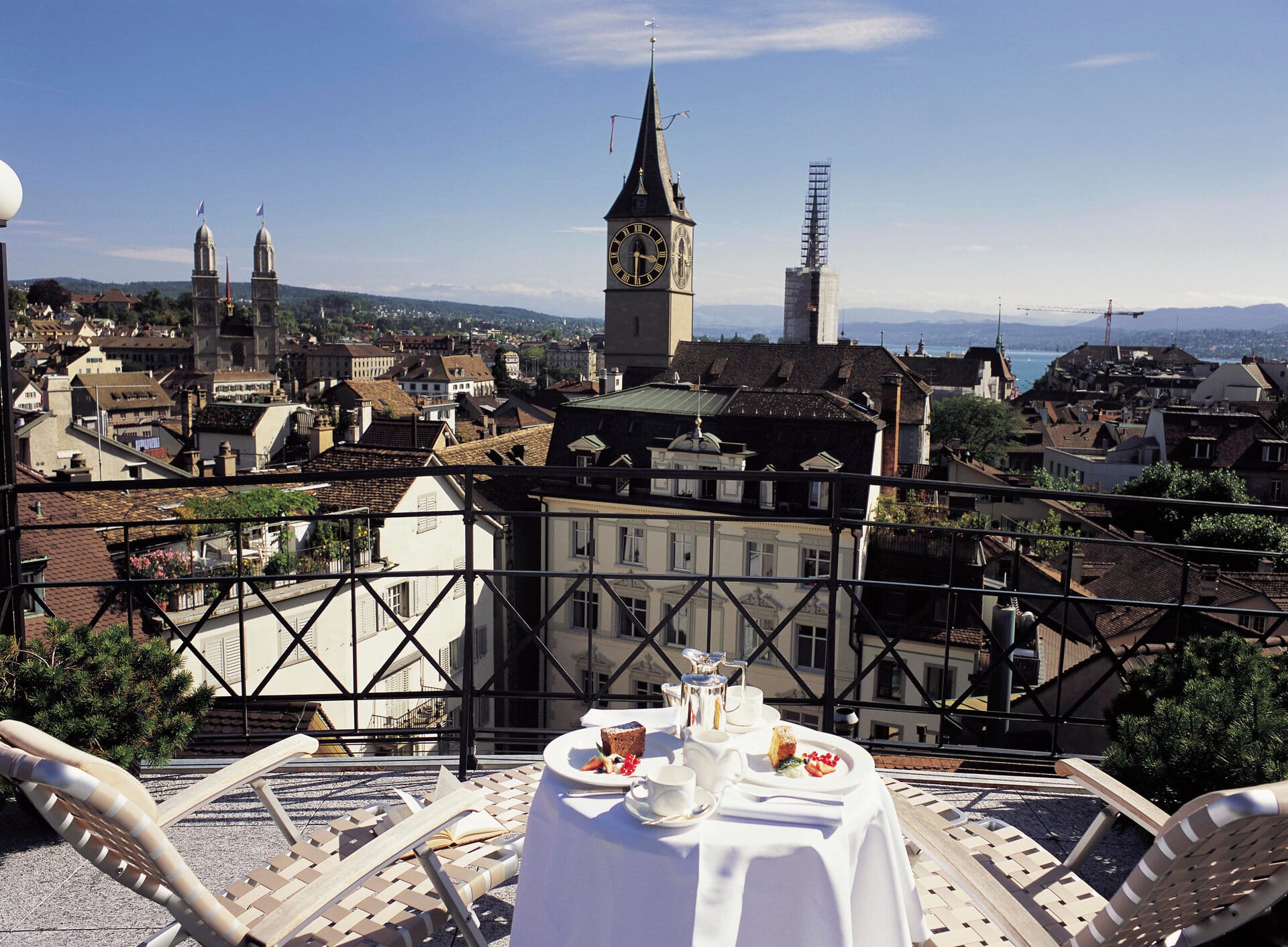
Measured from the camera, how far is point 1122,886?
1.96 metres

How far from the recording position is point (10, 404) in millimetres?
3898

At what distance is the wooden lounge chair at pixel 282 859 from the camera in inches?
77.6

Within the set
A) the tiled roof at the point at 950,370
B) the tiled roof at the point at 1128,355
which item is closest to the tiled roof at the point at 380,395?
the tiled roof at the point at 950,370

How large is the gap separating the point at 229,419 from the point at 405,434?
22501mm

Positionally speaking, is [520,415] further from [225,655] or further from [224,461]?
[225,655]

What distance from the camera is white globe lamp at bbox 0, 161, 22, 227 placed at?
3.87 m

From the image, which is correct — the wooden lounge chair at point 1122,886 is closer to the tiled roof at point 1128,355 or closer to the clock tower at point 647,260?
the clock tower at point 647,260

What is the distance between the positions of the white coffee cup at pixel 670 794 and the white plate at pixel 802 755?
26cm

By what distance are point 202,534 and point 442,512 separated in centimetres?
1049

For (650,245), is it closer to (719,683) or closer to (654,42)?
(654,42)

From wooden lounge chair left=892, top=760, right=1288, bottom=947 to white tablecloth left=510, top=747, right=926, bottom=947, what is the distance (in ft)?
1.07

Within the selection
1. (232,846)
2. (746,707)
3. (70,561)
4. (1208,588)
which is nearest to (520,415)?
(1208,588)

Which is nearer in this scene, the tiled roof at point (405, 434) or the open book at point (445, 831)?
the open book at point (445, 831)

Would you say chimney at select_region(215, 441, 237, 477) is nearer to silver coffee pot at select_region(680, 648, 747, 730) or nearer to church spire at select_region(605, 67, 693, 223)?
silver coffee pot at select_region(680, 648, 747, 730)
